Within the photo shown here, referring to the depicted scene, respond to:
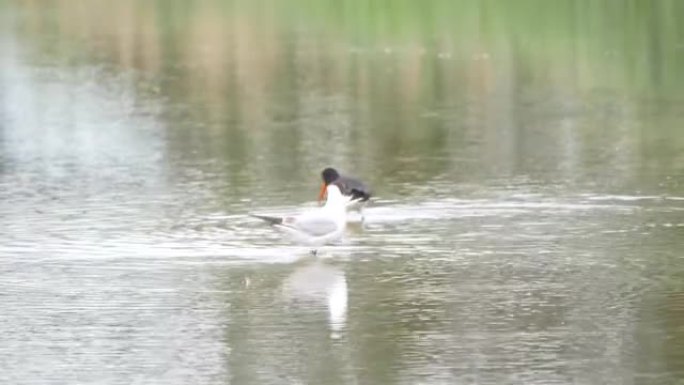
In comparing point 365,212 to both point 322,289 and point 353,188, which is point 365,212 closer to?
point 353,188

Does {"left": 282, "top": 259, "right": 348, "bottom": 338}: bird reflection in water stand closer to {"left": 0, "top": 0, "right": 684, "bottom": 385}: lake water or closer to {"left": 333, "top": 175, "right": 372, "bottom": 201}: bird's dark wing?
{"left": 0, "top": 0, "right": 684, "bottom": 385}: lake water

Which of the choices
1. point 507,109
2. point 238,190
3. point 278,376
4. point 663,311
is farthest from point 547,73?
point 278,376

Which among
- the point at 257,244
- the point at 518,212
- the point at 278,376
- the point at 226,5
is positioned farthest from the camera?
the point at 226,5

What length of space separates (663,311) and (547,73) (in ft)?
50.3

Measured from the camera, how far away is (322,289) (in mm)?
12133

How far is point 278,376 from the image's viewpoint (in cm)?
975

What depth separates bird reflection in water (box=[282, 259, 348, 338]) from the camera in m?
11.3

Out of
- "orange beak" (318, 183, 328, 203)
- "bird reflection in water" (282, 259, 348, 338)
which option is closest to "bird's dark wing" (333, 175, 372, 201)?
"orange beak" (318, 183, 328, 203)

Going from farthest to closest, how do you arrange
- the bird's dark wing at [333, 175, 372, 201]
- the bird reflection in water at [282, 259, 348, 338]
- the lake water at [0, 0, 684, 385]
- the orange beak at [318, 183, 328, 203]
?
1. the orange beak at [318, 183, 328, 203]
2. the bird's dark wing at [333, 175, 372, 201]
3. the bird reflection in water at [282, 259, 348, 338]
4. the lake water at [0, 0, 684, 385]

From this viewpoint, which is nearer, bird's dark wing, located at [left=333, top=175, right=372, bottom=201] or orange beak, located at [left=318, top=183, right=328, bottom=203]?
bird's dark wing, located at [left=333, top=175, right=372, bottom=201]

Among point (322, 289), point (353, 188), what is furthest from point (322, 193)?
point (322, 289)

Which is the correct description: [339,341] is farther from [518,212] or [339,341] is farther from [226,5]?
[226,5]

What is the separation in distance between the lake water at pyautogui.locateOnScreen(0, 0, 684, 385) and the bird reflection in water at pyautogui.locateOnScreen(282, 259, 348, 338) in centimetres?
4

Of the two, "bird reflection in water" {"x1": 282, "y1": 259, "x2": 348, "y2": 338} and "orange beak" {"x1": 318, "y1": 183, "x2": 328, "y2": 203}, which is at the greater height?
"orange beak" {"x1": 318, "y1": 183, "x2": 328, "y2": 203}
